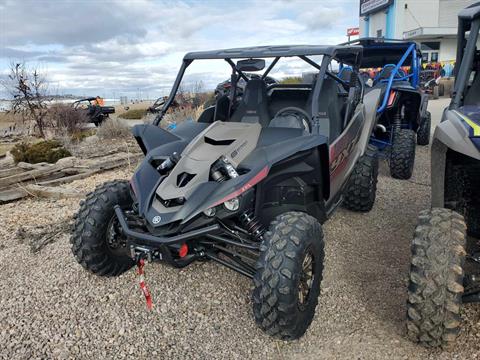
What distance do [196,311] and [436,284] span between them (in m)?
1.58

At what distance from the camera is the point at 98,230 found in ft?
10.8

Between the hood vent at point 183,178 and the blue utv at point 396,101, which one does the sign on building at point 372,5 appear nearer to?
the blue utv at point 396,101

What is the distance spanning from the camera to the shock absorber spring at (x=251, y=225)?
3.07 meters

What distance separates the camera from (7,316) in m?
3.18

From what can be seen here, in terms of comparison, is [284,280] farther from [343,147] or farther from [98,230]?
[343,147]

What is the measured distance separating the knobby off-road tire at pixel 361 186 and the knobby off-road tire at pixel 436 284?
2.22 m

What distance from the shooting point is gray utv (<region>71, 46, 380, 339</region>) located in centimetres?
268

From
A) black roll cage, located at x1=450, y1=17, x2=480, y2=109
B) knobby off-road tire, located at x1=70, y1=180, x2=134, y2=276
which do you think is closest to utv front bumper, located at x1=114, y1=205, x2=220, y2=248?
knobby off-road tire, located at x1=70, y1=180, x2=134, y2=276

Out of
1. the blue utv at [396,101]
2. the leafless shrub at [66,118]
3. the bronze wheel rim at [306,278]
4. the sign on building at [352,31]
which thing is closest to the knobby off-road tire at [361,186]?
the blue utv at [396,101]

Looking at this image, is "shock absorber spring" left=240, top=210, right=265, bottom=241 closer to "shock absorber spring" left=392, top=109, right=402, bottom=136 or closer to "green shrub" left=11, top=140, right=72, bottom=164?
"shock absorber spring" left=392, top=109, right=402, bottom=136

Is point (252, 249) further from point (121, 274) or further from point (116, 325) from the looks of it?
point (121, 274)

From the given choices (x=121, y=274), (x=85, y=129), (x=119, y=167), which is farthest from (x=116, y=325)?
(x=85, y=129)

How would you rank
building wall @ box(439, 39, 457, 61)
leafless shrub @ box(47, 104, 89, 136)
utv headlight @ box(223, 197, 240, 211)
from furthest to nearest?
building wall @ box(439, 39, 457, 61) → leafless shrub @ box(47, 104, 89, 136) → utv headlight @ box(223, 197, 240, 211)

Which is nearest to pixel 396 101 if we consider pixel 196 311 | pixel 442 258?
pixel 442 258
